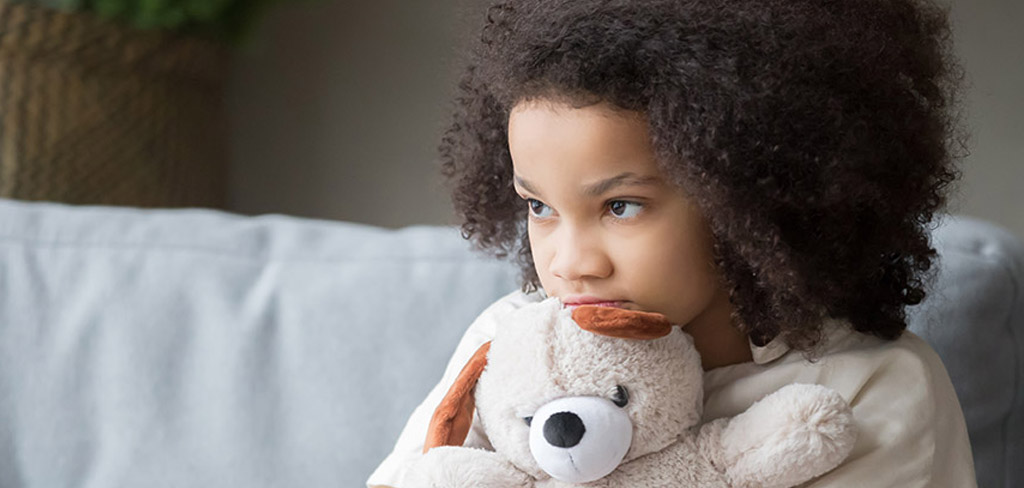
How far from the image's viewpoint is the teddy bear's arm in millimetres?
661

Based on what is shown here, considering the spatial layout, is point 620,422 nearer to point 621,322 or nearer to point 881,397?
point 621,322

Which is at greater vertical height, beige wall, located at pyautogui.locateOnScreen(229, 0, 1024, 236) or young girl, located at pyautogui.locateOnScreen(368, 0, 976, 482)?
beige wall, located at pyautogui.locateOnScreen(229, 0, 1024, 236)

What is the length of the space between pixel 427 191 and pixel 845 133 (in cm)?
117

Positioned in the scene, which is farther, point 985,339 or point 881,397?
point 985,339

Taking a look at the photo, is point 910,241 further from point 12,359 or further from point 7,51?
point 7,51

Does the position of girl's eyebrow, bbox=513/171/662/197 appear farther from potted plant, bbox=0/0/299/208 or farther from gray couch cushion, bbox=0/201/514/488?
potted plant, bbox=0/0/299/208

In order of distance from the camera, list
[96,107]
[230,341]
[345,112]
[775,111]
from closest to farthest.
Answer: [775,111] < [230,341] < [96,107] < [345,112]

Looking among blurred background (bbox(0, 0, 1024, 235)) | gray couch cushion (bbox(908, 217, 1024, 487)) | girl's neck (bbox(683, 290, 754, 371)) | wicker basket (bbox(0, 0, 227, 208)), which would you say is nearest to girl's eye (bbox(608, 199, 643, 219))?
girl's neck (bbox(683, 290, 754, 371))

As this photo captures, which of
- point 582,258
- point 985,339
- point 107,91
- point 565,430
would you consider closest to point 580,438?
point 565,430

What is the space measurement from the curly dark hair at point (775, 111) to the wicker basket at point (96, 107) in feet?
3.31

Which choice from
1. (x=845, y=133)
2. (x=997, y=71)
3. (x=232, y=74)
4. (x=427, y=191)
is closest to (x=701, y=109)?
(x=845, y=133)

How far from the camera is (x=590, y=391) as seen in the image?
26.2 inches

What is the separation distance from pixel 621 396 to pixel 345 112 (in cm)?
123

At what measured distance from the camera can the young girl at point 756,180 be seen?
2.12 feet
